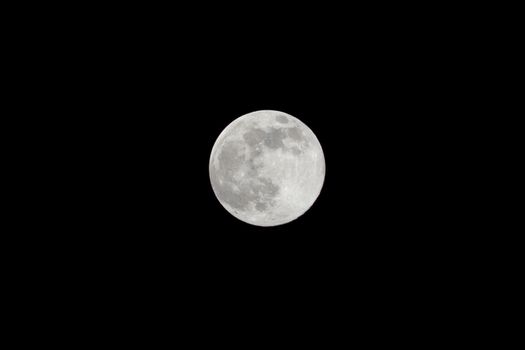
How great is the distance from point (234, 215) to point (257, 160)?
1207 millimetres

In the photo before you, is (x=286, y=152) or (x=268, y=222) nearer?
(x=286, y=152)

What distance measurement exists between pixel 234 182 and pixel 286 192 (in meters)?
0.77

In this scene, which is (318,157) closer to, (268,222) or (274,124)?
(274,124)

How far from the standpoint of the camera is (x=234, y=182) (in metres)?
5.79

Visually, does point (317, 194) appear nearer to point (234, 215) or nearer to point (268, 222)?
point (268, 222)

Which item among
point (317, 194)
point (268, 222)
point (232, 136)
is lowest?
point (268, 222)

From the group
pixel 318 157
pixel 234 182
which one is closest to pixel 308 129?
pixel 318 157

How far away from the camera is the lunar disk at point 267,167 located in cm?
564

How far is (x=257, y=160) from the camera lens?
5.61 m

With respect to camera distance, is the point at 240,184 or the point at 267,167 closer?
the point at 267,167

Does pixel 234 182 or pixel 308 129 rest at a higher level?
pixel 308 129

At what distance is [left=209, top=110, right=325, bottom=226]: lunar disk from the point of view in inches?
222

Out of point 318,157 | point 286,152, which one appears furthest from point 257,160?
point 318,157

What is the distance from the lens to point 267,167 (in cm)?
560
